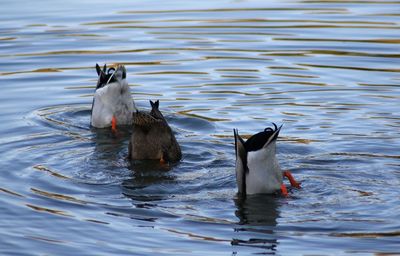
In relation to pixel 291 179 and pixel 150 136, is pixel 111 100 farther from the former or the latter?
pixel 291 179

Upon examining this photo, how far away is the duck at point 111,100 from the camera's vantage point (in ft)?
45.1

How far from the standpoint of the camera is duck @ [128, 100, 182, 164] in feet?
39.4

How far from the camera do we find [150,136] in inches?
478

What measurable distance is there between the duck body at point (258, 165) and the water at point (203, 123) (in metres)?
0.14

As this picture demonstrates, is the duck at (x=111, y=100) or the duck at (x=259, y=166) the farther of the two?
the duck at (x=111, y=100)

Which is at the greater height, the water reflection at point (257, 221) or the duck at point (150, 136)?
the duck at point (150, 136)

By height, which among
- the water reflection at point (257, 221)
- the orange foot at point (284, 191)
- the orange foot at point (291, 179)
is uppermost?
the orange foot at point (291, 179)

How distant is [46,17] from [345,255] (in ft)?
41.3

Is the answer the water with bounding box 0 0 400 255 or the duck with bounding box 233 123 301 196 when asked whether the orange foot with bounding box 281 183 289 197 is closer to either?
the duck with bounding box 233 123 301 196

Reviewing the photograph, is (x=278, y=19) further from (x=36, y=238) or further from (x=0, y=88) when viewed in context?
(x=36, y=238)

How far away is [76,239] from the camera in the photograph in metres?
9.06

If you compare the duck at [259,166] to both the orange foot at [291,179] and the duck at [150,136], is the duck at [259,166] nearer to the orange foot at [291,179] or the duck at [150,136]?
the orange foot at [291,179]

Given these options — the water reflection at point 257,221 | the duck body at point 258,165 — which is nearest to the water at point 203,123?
the water reflection at point 257,221

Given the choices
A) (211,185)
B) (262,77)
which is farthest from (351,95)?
(211,185)
